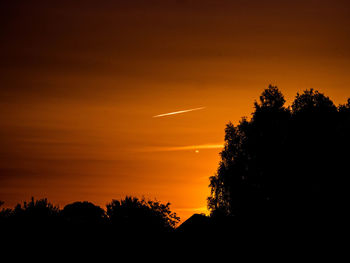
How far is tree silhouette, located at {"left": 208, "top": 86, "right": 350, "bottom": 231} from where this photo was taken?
148 feet

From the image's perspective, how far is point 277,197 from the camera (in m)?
48.0

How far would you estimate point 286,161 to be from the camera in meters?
48.6

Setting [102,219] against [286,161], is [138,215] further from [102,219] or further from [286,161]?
Result: [286,161]

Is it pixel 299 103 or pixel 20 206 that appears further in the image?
pixel 20 206

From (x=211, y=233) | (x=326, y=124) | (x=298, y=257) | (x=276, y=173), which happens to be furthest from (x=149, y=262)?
(x=326, y=124)

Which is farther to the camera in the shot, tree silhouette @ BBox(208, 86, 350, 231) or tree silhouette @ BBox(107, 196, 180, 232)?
tree silhouette @ BBox(107, 196, 180, 232)

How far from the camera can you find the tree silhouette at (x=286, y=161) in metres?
45.2

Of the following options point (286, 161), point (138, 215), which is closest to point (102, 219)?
point (138, 215)

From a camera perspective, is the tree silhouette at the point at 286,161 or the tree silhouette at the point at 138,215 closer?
the tree silhouette at the point at 286,161

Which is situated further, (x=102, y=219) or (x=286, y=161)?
(x=102, y=219)

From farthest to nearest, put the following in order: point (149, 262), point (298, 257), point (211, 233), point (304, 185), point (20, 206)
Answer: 1. point (20, 206)
2. point (304, 185)
3. point (149, 262)
4. point (211, 233)
5. point (298, 257)

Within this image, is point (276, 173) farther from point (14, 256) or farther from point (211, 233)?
point (14, 256)

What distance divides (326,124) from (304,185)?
6774 millimetres

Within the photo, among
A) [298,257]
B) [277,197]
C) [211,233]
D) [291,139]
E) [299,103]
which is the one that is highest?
[299,103]
